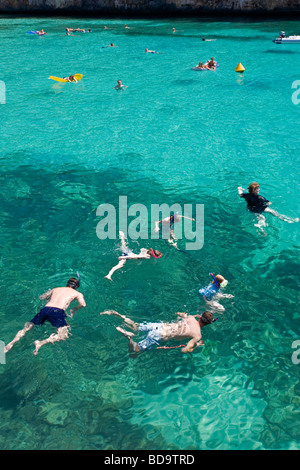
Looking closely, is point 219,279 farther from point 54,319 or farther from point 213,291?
point 54,319

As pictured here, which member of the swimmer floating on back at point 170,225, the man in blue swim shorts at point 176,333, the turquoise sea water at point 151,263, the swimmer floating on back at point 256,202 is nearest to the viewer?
the turquoise sea water at point 151,263

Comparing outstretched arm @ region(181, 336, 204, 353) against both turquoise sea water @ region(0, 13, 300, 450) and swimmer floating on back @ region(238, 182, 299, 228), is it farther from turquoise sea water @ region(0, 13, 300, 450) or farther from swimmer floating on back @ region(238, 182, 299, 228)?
swimmer floating on back @ region(238, 182, 299, 228)

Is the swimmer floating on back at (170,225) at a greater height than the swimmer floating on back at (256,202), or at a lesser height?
lesser

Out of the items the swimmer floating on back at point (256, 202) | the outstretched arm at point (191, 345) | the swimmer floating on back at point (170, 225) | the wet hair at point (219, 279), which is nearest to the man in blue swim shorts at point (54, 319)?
the outstretched arm at point (191, 345)

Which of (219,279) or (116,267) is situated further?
(116,267)

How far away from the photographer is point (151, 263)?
9.91 m

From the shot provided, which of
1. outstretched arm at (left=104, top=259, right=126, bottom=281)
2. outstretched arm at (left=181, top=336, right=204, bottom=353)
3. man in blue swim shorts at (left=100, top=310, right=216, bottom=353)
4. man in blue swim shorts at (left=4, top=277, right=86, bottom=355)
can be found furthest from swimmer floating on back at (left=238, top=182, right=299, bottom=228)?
man in blue swim shorts at (left=4, top=277, right=86, bottom=355)

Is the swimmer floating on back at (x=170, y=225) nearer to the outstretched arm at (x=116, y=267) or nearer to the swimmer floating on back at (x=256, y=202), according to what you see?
the outstretched arm at (x=116, y=267)

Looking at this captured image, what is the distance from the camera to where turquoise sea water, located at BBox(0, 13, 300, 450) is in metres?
6.63

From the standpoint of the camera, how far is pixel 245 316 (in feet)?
27.6

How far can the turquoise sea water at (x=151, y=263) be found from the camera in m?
6.63

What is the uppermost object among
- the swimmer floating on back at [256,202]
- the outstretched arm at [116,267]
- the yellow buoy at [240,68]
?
the yellow buoy at [240,68]

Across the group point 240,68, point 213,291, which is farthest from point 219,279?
point 240,68
